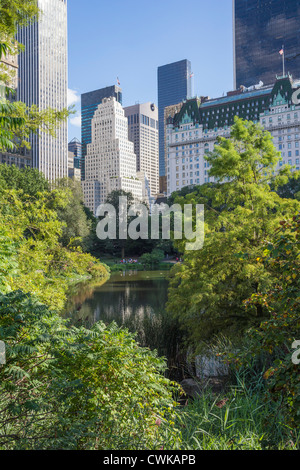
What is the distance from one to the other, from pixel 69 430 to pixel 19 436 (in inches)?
16.7

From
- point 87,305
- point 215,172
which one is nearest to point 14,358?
point 215,172

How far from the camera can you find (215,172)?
32.3ft

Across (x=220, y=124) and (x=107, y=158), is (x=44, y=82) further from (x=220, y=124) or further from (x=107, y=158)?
(x=220, y=124)

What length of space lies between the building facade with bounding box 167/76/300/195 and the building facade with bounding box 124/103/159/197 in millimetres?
97357

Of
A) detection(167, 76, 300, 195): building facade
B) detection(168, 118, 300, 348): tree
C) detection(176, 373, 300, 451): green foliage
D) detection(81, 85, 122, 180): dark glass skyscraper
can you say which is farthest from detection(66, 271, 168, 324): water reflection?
detection(81, 85, 122, 180): dark glass skyscraper

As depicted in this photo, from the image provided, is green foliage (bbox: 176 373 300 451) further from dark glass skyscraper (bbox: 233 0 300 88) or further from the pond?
dark glass skyscraper (bbox: 233 0 300 88)

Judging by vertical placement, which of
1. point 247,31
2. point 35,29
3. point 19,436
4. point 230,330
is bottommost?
point 230,330

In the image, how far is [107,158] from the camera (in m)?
136

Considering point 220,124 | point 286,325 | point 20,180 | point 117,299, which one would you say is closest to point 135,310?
point 117,299

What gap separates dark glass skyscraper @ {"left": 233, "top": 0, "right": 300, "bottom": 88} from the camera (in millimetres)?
121188

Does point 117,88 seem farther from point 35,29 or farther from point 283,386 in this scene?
point 283,386

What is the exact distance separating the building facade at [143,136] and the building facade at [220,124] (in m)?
97.4

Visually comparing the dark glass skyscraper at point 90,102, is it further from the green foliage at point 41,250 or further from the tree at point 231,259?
the green foliage at point 41,250

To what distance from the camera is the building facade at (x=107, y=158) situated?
13241cm
